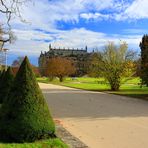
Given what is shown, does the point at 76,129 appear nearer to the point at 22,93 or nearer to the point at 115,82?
the point at 22,93

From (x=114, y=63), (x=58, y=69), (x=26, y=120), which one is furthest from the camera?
(x=58, y=69)

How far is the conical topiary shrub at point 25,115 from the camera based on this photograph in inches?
345

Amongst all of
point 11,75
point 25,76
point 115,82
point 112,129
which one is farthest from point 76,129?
point 115,82

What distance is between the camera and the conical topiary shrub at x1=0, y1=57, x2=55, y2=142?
877 cm

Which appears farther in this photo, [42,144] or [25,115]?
[25,115]

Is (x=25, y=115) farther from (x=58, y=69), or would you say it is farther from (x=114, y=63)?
(x=58, y=69)

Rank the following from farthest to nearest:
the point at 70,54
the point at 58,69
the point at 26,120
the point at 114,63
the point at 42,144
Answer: the point at 70,54, the point at 58,69, the point at 114,63, the point at 26,120, the point at 42,144

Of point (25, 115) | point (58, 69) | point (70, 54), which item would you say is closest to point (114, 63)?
point (25, 115)

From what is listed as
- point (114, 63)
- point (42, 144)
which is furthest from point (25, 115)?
point (114, 63)

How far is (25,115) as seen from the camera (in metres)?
8.89

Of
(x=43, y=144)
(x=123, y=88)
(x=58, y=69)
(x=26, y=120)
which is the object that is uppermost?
(x=26, y=120)

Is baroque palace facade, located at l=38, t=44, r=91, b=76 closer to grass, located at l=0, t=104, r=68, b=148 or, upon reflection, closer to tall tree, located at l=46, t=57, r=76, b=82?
tall tree, located at l=46, t=57, r=76, b=82

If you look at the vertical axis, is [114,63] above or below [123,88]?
above

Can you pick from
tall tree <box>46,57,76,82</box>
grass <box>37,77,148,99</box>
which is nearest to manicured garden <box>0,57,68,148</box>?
grass <box>37,77,148,99</box>
